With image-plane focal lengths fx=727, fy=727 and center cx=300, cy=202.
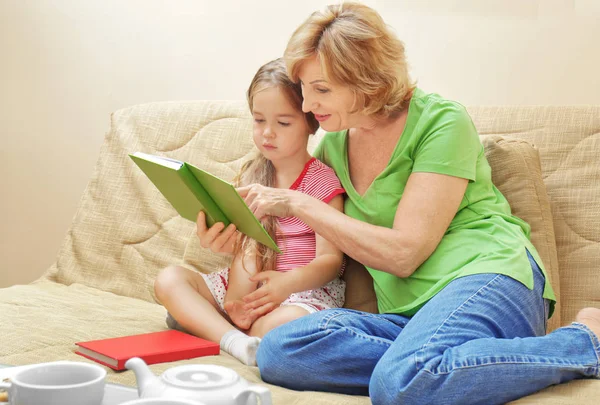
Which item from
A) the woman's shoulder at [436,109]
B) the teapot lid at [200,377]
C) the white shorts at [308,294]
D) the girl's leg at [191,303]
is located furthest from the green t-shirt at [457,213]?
the teapot lid at [200,377]

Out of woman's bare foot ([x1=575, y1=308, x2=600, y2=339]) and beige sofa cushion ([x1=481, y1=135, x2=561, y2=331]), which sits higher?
beige sofa cushion ([x1=481, y1=135, x2=561, y2=331])

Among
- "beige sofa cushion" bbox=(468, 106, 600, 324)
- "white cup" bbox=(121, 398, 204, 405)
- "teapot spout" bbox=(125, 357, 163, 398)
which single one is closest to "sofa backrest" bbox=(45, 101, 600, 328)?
"beige sofa cushion" bbox=(468, 106, 600, 324)

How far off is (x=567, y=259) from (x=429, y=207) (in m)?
0.43

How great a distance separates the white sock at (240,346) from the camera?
1.47m

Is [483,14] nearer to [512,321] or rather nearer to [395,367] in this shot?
[512,321]

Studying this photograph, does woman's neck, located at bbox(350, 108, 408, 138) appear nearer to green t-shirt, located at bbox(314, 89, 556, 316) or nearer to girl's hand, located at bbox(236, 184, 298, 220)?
green t-shirt, located at bbox(314, 89, 556, 316)

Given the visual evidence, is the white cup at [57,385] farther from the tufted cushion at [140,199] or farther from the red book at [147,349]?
the tufted cushion at [140,199]

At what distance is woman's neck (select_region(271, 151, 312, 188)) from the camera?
1.81 m

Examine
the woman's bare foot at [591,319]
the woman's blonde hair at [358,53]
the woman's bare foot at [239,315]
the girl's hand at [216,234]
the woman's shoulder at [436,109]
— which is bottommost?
the woman's bare foot at [239,315]

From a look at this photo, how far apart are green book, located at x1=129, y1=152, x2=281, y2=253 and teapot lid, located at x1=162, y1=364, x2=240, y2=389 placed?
25.1 inches

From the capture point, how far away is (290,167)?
1.81 metres

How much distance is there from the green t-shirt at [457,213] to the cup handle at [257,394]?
77 cm

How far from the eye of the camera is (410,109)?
1600 mm

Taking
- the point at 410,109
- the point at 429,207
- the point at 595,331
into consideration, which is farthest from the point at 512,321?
the point at 410,109
